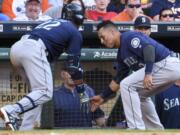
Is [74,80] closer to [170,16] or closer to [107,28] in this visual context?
[107,28]

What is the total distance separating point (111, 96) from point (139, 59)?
116 centimetres

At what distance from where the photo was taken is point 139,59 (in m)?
7.31

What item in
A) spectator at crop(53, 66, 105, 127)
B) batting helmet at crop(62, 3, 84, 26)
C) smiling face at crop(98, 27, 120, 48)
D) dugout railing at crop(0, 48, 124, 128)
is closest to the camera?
smiling face at crop(98, 27, 120, 48)

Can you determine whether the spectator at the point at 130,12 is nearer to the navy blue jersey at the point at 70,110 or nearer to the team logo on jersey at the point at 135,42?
the navy blue jersey at the point at 70,110

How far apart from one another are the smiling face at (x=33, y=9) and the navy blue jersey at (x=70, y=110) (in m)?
1.62

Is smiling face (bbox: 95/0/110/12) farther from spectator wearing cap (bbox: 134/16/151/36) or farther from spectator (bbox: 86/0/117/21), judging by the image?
spectator wearing cap (bbox: 134/16/151/36)

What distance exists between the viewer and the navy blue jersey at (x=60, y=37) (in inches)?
285

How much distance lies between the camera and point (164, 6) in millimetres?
10133

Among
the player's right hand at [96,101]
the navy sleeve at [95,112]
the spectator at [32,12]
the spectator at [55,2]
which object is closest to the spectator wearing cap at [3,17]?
the spectator at [32,12]

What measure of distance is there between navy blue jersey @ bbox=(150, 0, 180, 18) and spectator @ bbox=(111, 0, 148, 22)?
1.12 feet

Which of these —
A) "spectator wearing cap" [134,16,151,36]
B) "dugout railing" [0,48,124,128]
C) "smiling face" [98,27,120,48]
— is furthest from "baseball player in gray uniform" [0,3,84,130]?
"dugout railing" [0,48,124,128]

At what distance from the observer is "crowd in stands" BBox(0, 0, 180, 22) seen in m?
9.55

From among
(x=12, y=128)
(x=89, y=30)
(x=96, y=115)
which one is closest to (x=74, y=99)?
(x=96, y=115)

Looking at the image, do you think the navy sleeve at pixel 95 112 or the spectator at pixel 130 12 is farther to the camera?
the spectator at pixel 130 12
